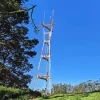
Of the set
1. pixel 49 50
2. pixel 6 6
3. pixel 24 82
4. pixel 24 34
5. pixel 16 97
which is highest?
pixel 49 50

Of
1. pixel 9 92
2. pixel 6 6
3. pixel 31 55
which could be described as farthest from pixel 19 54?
pixel 9 92

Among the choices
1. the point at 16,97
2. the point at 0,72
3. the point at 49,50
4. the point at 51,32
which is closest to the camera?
the point at 16,97

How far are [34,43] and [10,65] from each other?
9.91 feet

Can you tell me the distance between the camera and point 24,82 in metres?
29.7

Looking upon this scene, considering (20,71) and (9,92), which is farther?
(20,71)

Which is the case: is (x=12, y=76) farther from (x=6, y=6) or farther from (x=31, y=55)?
(x=6, y=6)

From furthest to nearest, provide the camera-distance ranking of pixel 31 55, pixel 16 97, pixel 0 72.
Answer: pixel 31 55
pixel 0 72
pixel 16 97

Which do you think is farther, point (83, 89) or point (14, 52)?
point (83, 89)

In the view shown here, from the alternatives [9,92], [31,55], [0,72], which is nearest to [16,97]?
[9,92]

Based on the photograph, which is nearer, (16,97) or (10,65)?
(16,97)

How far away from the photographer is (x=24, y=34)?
2962 centimetres

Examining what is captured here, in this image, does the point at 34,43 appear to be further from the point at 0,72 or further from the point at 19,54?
the point at 0,72

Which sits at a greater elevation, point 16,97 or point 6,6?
point 6,6

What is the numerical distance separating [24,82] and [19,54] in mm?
2611
